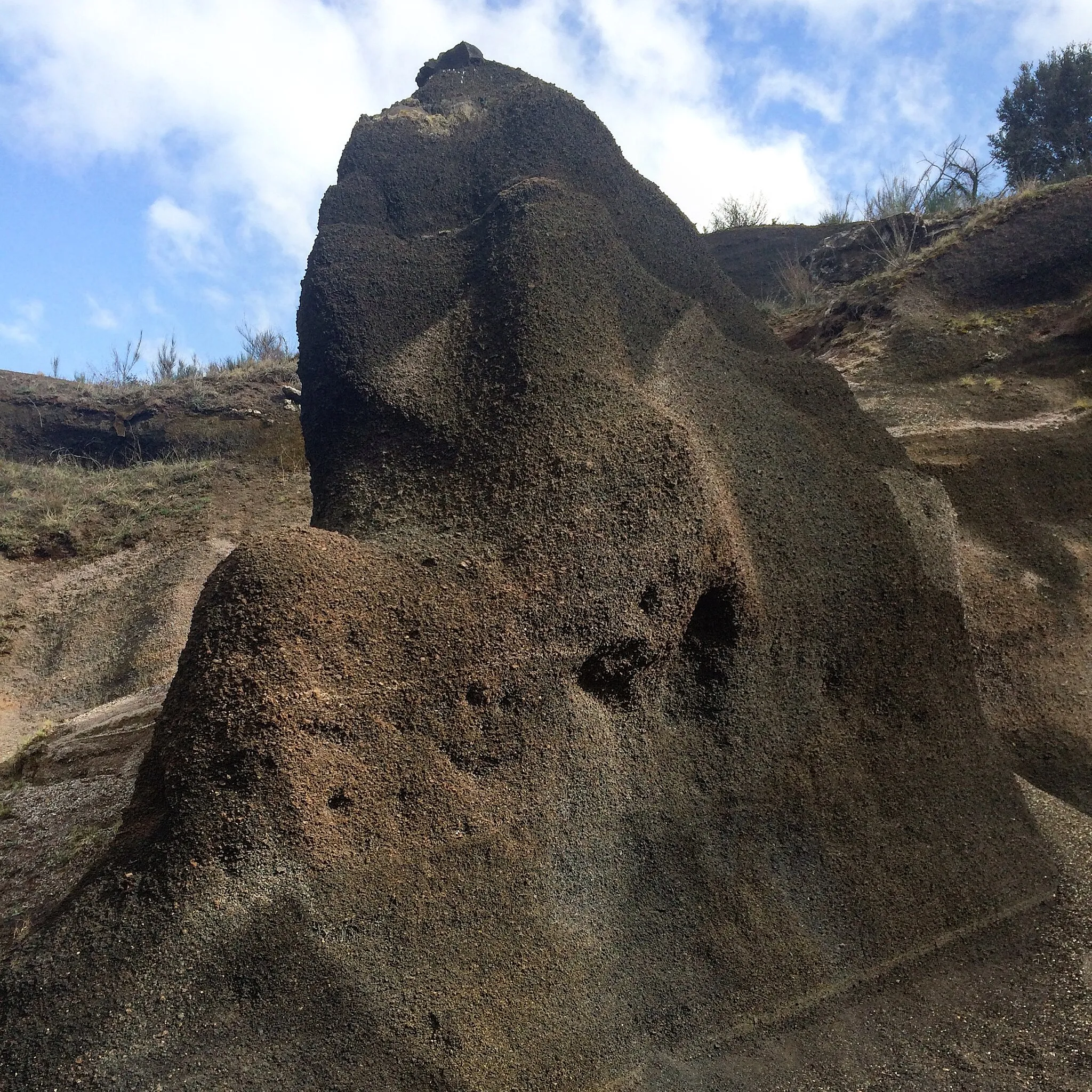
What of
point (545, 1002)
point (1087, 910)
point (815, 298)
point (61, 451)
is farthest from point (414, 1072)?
point (61, 451)

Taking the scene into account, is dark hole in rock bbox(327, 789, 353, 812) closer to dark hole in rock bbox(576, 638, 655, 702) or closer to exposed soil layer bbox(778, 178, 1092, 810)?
dark hole in rock bbox(576, 638, 655, 702)

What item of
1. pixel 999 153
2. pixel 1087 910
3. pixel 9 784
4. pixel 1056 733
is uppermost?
pixel 999 153

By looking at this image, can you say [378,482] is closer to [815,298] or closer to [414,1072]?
[414,1072]

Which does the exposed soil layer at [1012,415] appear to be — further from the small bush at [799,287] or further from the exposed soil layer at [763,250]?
the exposed soil layer at [763,250]

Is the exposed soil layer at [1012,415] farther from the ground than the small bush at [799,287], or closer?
closer

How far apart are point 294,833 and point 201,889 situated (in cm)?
29

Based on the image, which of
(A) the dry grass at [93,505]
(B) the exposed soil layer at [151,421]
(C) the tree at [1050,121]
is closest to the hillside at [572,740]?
(A) the dry grass at [93,505]

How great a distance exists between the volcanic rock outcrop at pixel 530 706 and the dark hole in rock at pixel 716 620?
0.02 m

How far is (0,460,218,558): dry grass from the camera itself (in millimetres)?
12242

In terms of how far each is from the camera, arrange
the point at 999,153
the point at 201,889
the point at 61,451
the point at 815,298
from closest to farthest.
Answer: the point at 201,889 < the point at 815,298 < the point at 61,451 < the point at 999,153

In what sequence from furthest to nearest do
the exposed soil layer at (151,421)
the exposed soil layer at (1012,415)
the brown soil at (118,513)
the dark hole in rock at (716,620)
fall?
the exposed soil layer at (151,421), the brown soil at (118,513), the exposed soil layer at (1012,415), the dark hole in rock at (716,620)

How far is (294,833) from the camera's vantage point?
2822 mm

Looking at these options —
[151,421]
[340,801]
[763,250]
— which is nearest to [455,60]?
[340,801]

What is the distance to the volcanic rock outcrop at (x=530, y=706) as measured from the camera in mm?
2719
